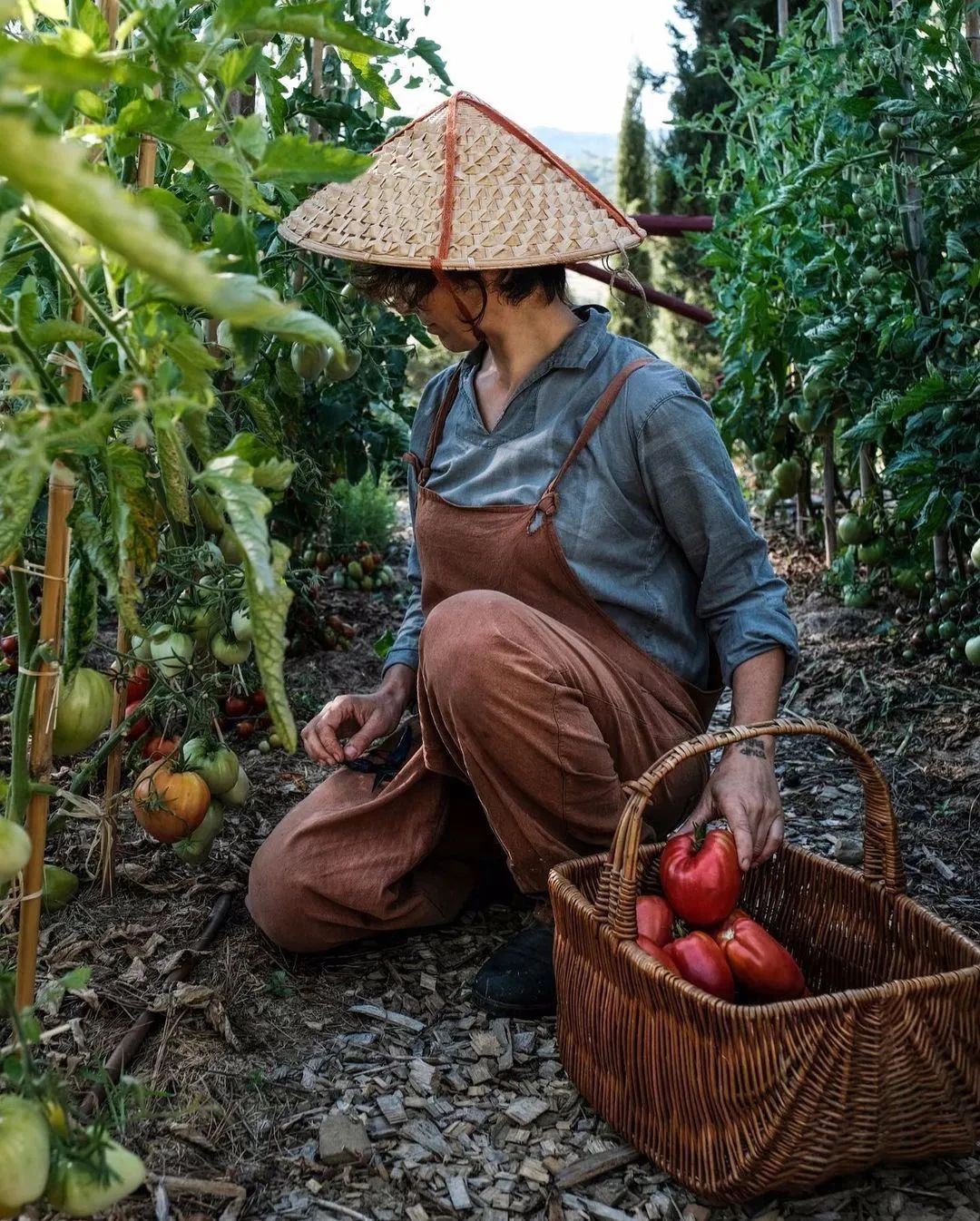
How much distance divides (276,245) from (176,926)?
1.36m

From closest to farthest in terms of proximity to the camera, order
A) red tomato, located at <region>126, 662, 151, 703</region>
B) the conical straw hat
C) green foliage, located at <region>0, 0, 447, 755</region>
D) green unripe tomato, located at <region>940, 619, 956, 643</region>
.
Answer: green foliage, located at <region>0, 0, 447, 755</region>, the conical straw hat, red tomato, located at <region>126, 662, 151, 703</region>, green unripe tomato, located at <region>940, 619, 956, 643</region>

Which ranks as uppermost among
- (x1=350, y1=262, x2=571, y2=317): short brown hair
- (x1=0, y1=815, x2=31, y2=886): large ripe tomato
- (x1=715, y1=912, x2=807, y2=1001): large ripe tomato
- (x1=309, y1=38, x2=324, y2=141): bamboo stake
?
(x1=309, y1=38, x2=324, y2=141): bamboo stake

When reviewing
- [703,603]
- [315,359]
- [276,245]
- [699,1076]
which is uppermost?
[276,245]

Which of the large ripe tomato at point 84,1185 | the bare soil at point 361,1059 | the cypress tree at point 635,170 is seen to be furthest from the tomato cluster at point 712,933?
the cypress tree at point 635,170

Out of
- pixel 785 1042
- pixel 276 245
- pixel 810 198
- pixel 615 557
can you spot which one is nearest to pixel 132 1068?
pixel 785 1042

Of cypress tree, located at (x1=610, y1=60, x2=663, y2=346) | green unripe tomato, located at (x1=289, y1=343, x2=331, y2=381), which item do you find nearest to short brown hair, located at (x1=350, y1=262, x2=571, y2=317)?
green unripe tomato, located at (x1=289, y1=343, x2=331, y2=381)

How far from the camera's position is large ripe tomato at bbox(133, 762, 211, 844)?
77.6 inches

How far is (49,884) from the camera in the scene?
1.86 metres

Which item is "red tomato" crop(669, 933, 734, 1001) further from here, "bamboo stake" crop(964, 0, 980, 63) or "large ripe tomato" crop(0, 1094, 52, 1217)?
"bamboo stake" crop(964, 0, 980, 63)

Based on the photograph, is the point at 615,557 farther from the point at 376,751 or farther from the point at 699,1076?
the point at 699,1076

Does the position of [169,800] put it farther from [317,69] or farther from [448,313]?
[317,69]

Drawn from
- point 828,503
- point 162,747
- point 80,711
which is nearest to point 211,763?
point 162,747

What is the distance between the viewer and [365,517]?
14.6 feet

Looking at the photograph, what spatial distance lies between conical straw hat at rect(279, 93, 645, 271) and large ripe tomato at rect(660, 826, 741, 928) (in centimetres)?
87
